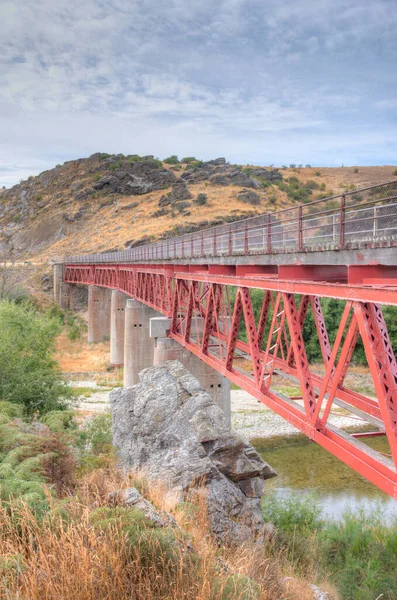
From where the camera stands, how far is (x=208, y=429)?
12.2 meters

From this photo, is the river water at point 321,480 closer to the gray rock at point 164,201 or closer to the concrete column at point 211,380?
the concrete column at point 211,380

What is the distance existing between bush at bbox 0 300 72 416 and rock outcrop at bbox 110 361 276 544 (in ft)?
21.1

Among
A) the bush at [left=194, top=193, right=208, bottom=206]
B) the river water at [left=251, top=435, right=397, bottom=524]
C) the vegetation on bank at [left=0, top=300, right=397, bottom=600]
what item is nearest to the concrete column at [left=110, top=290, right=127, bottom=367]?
the river water at [left=251, top=435, right=397, bottom=524]

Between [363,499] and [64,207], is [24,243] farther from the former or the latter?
[363,499]

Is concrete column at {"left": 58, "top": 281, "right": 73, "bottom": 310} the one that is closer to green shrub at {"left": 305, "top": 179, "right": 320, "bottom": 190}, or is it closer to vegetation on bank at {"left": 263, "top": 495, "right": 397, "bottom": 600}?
vegetation on bank at {"left": 263, "top": 495, "right": 397, "bottom": 600}

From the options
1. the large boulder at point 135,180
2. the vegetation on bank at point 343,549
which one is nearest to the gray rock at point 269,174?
the large boulder at point 135,180

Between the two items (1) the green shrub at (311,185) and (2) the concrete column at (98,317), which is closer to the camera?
(2) the concrete column at (98,317)

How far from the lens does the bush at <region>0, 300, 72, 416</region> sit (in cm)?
2027

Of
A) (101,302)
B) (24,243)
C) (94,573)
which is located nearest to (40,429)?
(94,573)

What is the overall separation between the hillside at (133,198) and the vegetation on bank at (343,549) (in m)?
58.1

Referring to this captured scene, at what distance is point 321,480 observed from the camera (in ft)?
69.1

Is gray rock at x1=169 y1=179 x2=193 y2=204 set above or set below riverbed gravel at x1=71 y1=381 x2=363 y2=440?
above

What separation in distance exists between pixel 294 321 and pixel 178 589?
17.2 feet

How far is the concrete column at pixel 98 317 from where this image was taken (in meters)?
51.1
